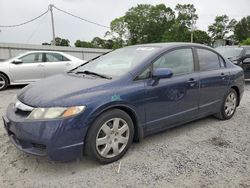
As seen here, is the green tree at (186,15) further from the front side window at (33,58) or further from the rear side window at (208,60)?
the rear side window at (208,60)

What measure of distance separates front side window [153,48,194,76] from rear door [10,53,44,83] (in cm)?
579

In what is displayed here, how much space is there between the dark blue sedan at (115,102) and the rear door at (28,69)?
4.83 meters

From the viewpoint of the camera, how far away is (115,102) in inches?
119

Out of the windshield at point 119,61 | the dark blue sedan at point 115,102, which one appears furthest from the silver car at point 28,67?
the dark blue sedan at point 115,102

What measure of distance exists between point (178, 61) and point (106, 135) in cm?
169

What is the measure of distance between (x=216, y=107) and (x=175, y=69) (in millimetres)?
1276

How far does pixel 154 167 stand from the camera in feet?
9.95

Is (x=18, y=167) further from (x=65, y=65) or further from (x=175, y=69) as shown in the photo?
(x=65, y=65)

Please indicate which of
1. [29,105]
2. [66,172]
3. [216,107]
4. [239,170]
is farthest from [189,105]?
[29,105]

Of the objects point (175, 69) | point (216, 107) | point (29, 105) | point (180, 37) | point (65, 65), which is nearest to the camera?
point (29, 105)

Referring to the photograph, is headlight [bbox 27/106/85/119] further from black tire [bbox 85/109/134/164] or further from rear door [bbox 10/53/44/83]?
rear door [bbox 10/53/44/83]

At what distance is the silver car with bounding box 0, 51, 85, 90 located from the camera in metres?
8.10

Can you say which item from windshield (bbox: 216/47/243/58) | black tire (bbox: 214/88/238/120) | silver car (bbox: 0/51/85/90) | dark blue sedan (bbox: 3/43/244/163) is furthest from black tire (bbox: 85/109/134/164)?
windshield (bbox: 216/47/243/58)

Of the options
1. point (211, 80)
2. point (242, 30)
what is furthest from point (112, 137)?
point (242, 30)
